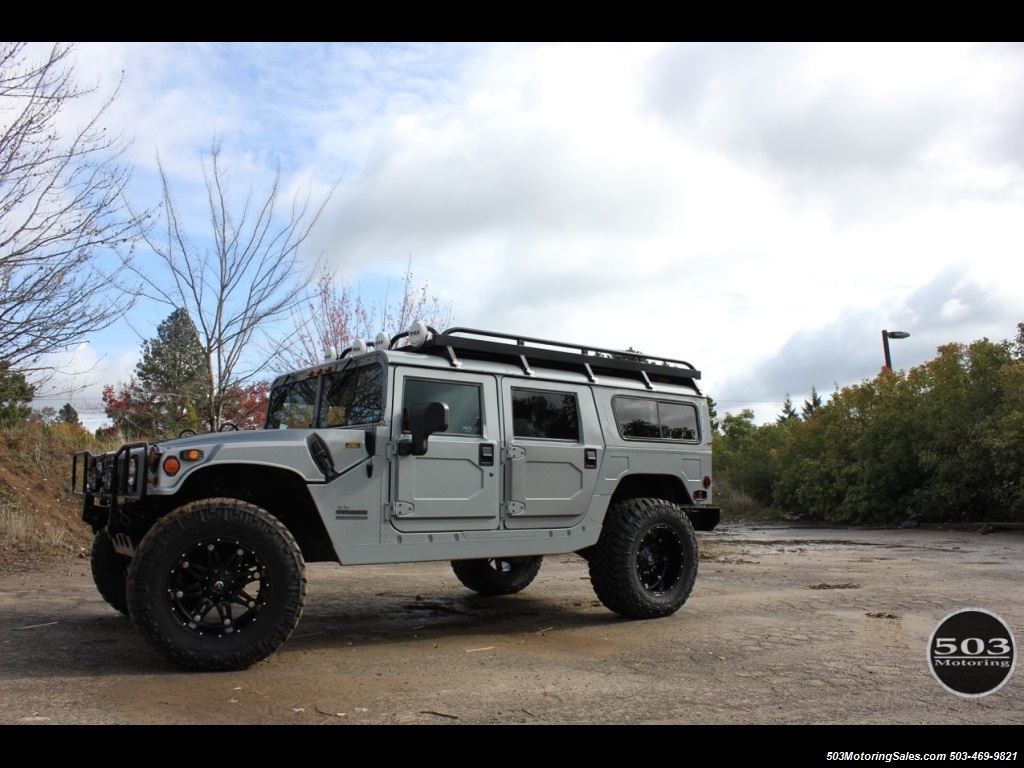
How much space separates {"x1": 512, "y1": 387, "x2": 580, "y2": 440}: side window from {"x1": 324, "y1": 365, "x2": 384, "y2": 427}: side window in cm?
120

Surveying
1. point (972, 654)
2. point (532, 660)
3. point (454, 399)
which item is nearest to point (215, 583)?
point (532, 660)

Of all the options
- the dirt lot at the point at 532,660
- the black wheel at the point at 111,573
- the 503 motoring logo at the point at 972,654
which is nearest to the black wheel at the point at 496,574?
the dirt lot at the point at 532,660

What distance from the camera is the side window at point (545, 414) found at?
22.9 ft

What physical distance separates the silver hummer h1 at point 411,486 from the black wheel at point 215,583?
11 mm

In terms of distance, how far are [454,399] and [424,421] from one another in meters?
0.72

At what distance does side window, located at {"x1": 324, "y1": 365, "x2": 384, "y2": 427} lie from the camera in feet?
20.6

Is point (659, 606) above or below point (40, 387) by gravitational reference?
below

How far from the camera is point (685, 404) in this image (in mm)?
8422

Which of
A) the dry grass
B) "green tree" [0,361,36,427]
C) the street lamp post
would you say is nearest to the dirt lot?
the dry grass

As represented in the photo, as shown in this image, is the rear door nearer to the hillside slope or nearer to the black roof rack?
the black roof rack

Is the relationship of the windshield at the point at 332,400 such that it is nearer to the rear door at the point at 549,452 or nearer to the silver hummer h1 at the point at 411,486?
the silver hummer h1 at the point at 411,486

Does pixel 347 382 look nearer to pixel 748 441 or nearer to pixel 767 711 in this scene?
pixel 767 711
